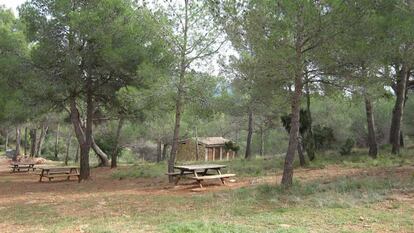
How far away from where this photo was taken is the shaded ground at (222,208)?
6.18m

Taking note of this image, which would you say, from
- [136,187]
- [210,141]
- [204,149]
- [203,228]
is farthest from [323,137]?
[203,228]

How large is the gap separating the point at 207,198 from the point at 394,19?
565 cm

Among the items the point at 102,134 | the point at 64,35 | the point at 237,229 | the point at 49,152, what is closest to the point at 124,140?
the point at 102,134

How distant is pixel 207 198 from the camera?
30.2 ft

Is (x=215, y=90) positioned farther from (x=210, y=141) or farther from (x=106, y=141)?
(x=210, y=141)

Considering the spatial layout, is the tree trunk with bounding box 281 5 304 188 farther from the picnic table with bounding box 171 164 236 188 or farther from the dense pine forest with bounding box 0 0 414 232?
the picnic table with bounding box 171 164 236 188

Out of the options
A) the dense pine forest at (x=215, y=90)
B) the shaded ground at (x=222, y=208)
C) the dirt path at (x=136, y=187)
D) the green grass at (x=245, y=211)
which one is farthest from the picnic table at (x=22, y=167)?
the green grass at (x=245, y=211)

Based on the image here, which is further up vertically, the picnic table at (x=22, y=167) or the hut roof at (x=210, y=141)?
the hut roof at (x=210, y=141)

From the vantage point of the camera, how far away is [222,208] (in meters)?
7.86

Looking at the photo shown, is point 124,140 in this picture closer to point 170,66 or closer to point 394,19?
point 170,66

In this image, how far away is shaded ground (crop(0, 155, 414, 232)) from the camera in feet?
20.3

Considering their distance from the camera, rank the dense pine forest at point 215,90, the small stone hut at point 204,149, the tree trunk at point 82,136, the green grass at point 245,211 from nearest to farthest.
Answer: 1. the green grass at point 245,211
2. the dense pine forest at point 215,90
3. the tree trunk at point 82,136
4. the small stone hut at point 204,149

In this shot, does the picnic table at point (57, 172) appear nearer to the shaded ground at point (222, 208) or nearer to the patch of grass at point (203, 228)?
the shaded ground at point (222, 208)

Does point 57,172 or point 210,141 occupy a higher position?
point 210,141
